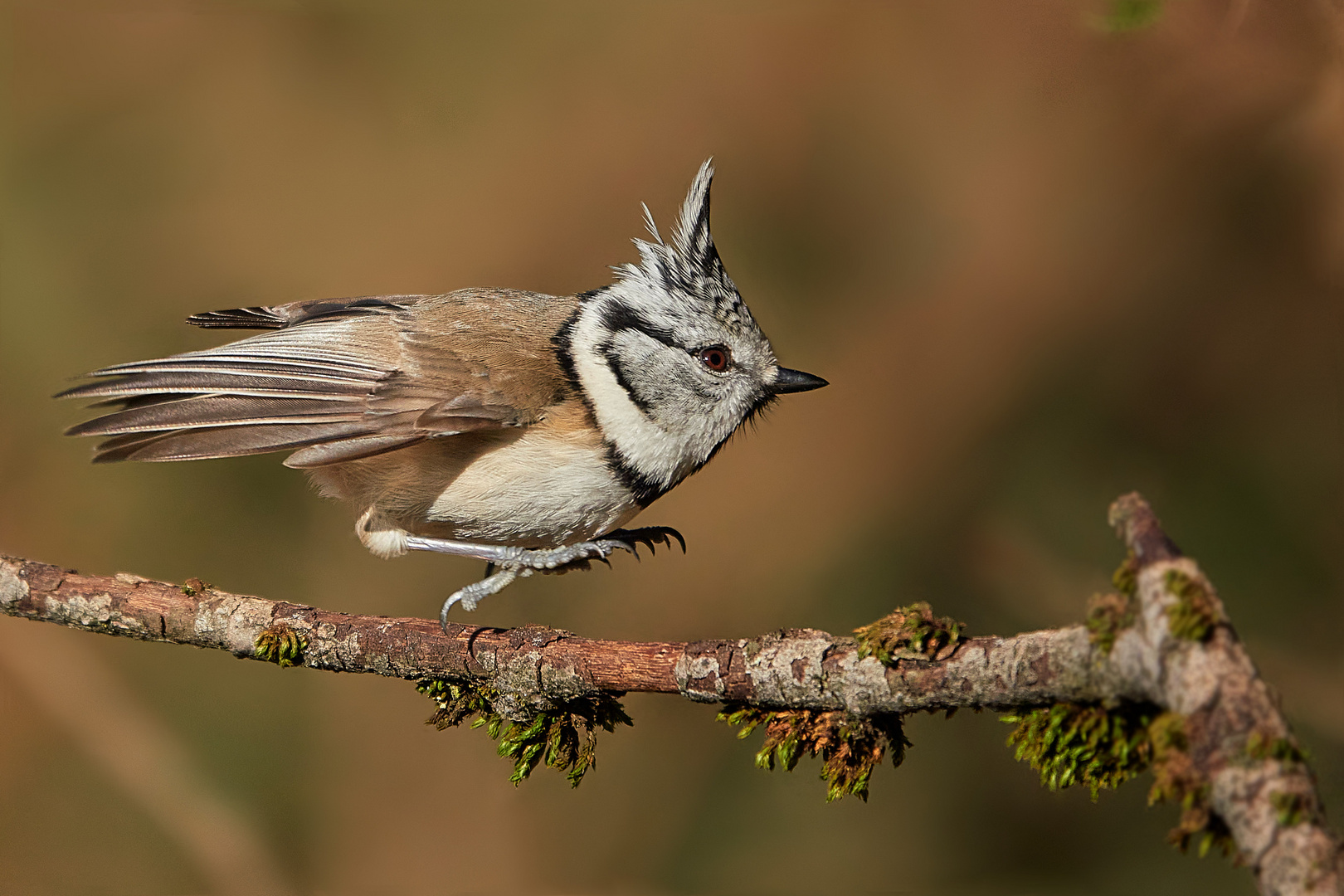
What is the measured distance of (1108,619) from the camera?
128 centimetres

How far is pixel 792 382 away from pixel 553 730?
121cm

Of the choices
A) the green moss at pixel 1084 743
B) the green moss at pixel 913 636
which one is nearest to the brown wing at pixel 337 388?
the green moss at pixel 913 636

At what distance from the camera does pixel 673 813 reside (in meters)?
3.50

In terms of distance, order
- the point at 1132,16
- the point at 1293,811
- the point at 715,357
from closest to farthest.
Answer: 1. the point at 1293,811
2. the point at 1132,16
3. the point at 715,357

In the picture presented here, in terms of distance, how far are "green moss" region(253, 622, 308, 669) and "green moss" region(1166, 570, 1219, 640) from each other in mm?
1736

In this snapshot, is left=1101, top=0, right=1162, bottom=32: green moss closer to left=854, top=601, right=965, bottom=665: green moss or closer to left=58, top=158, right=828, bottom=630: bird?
left=854, top=601, right=965, bottom=665: green moss

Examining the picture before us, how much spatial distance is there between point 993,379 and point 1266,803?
9.48 feet

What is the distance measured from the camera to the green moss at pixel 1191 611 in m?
1.14

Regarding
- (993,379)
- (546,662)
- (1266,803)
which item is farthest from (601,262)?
(1266,803)

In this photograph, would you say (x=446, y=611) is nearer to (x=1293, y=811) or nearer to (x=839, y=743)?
(x=839, y=743)

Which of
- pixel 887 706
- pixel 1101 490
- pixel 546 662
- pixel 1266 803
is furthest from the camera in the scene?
pixel 1101 490

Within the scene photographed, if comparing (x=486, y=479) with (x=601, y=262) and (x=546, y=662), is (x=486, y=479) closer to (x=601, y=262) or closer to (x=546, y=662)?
(x=546, y=662)

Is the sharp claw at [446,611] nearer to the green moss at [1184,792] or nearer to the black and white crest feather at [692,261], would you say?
the black and white crest feather at [692,261]

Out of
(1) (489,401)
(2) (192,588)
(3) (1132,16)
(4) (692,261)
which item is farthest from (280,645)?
(3) (1132,16)
